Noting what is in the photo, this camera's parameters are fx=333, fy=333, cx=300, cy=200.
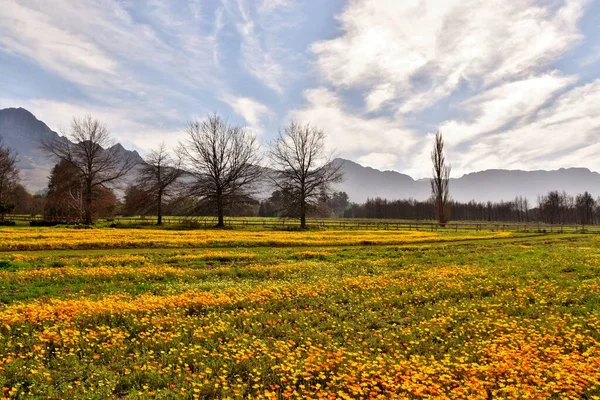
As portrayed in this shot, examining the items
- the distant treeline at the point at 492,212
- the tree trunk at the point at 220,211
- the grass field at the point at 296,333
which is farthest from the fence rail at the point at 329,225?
the distant treeline at the point at 492,212

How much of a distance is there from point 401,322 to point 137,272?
12.2m

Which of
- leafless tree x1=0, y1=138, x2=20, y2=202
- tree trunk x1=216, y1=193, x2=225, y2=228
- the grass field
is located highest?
leafless tree x1=0, y1=138, x2=20, y2=202

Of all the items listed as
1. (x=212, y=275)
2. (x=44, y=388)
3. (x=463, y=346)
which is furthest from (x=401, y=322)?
(x=212, y=275)

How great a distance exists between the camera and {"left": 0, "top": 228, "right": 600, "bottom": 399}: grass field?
5.91 m

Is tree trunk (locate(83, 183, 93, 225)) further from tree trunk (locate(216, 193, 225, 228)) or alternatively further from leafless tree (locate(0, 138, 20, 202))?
leafless tree (locate(0, 138, 20, 202))

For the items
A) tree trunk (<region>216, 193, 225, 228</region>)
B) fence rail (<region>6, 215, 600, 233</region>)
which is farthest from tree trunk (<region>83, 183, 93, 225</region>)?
tree trunk (<region>216, 193, 225, 228</region>)

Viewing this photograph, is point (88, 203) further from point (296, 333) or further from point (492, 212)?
point (492, 212)

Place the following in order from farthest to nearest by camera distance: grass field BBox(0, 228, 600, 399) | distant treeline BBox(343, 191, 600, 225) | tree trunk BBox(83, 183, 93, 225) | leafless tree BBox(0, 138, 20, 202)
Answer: distant treeline BBox(343, 191, 600, 225) < leafless tree BBox(0, 138, 20, 202) < tree trunk BBox(83, 183, 93, 225) < grass field BBox(0, 228, 600, 399)

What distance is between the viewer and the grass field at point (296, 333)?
5.91 m

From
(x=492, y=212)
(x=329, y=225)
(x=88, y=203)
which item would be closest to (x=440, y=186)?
(x=329, y=225)

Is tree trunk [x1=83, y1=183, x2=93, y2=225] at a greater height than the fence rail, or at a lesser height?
greater

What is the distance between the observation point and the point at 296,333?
861 centimetres

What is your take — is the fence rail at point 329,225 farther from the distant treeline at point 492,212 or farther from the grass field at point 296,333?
the distant treeline at point 492,212

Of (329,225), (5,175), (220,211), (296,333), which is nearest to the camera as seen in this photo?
(296,333)
